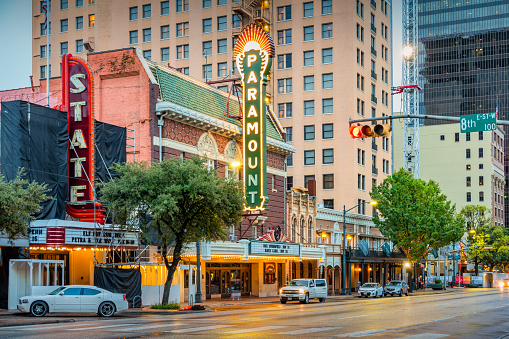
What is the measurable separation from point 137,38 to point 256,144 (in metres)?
38.4

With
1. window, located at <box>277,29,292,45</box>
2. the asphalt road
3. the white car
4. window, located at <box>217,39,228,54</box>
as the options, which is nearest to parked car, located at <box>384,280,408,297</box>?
window, located at <box>277,29,292,45</box>

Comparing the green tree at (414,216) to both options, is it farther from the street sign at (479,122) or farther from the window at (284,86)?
the street sign at (479,122)

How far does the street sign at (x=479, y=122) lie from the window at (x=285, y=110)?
62830 millimetres

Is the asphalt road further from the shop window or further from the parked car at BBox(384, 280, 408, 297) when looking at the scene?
the parked car at BBox(384, 280, 408, 297)

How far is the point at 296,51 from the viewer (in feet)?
265

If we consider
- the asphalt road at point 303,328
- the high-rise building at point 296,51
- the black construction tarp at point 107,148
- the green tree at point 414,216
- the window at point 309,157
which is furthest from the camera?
the window at point 309,157

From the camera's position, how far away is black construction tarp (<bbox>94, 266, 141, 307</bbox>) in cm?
3772

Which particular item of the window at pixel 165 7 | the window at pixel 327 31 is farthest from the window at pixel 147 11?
the window at pixel 327 31

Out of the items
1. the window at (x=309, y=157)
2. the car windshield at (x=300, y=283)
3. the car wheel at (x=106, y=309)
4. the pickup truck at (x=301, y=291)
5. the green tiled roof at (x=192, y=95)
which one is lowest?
the pickup truck at (x=301, y=291)

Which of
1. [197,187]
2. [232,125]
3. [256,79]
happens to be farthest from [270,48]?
[197,187]

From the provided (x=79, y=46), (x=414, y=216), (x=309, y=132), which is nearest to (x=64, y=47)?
(x=79, y=46)

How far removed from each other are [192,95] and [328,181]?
3195 cm

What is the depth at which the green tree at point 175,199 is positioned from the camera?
3616 centimetres

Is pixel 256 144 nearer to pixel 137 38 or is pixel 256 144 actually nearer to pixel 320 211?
pixel 320 211
